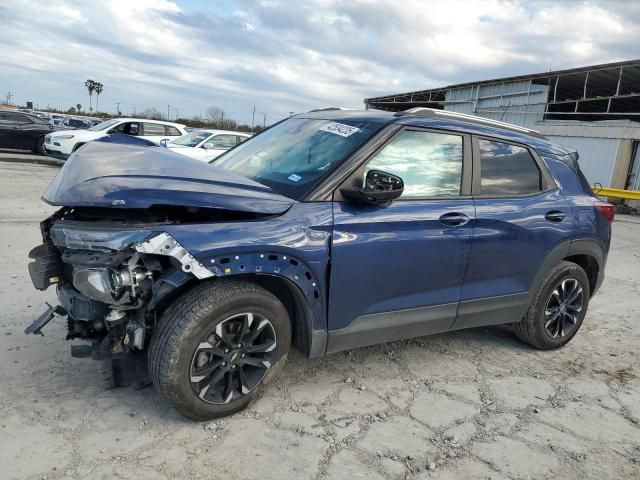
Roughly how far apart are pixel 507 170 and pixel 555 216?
1.92 ft

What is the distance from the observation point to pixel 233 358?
2953mm

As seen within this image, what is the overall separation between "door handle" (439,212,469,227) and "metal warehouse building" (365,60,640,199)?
48.6 feet

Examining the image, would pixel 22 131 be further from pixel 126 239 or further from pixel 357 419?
pixel 357 419

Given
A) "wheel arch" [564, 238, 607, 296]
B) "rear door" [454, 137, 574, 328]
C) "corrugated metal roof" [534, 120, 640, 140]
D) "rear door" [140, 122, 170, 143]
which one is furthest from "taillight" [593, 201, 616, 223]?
"corrugated metal roof" [534, 120, 640, 140]

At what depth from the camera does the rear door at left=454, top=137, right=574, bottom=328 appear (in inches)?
149

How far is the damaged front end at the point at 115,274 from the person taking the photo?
2682 millimetres

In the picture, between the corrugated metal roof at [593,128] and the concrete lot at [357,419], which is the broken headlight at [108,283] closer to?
the concrete lot at [357,419]

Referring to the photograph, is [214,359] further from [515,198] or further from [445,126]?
[515,198]

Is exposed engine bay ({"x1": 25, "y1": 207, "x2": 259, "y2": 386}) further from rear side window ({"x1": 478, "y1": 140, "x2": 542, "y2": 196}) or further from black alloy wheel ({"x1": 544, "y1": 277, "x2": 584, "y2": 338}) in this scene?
black alloy wheel ({"x1": 544, "y1": 277, "x2": 584, "y2": 338})

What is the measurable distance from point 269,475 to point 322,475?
26 centimetres

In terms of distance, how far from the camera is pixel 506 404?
352cm

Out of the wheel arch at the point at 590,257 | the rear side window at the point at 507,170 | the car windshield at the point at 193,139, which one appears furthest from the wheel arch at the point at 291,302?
the car windshield at the point at 193,139

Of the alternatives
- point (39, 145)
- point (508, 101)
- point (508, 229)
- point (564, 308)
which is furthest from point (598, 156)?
point (39, 145)

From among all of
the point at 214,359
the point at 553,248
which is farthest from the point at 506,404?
the point at 214,359
